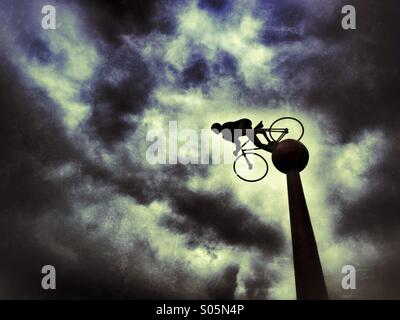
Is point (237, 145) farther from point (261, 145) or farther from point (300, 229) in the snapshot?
point (300, 229)

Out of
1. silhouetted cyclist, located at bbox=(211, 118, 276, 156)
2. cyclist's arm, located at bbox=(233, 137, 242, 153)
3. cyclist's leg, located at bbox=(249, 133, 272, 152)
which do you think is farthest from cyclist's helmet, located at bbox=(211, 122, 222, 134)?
cyclist's leg, located at bbox=(249, 133, 272, 152)

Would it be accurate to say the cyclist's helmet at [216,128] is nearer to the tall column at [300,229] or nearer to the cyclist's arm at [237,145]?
the cyclist's arm at [237,145]

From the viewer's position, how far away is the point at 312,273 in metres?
8.61

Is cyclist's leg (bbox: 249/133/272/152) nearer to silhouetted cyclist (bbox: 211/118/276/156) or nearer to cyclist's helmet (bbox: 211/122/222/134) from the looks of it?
silhouetted cyclist (bbox: 211/118/276/156)

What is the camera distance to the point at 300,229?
9.42m

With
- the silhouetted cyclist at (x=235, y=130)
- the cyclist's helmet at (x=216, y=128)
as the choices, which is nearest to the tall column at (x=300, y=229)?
the silhouetted cyclist at (x=235, y=130)

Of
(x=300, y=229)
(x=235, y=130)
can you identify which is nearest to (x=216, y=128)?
(x=235, y=130)

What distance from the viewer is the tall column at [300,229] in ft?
27.9

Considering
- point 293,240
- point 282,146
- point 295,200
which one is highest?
point 282,146
